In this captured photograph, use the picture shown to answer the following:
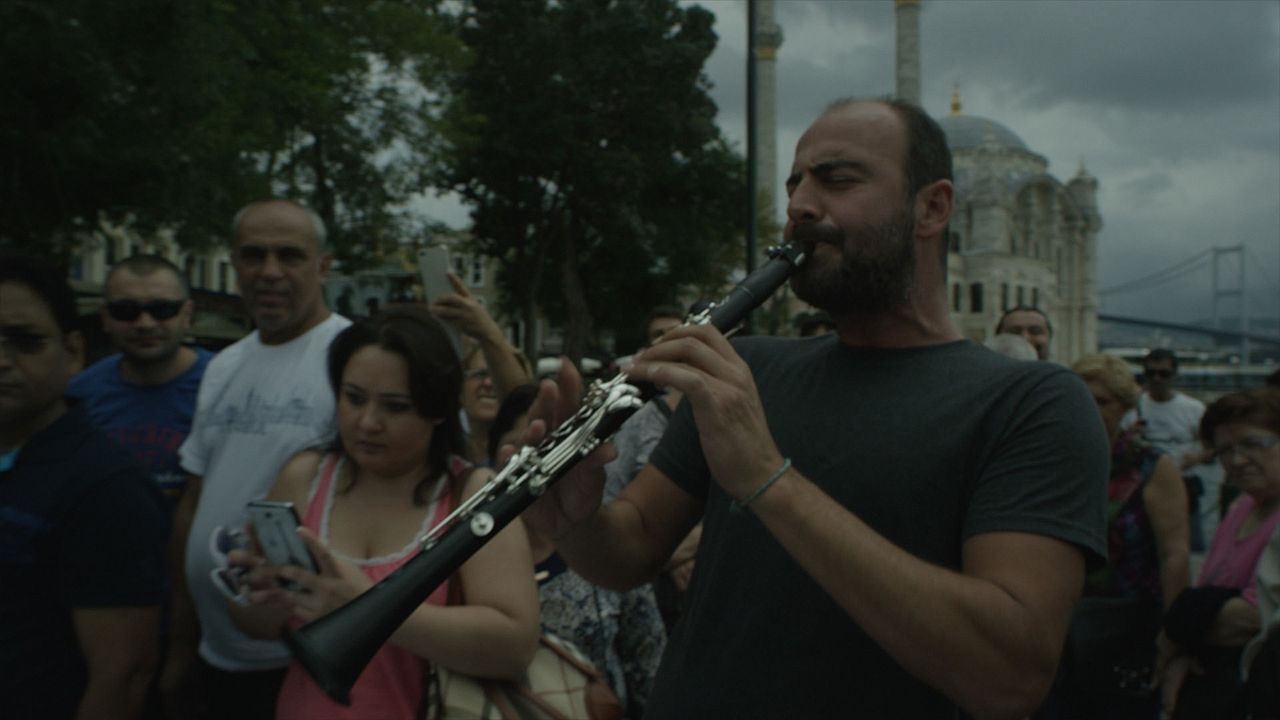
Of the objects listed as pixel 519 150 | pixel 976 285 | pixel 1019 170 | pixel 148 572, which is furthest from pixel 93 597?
pixel 1019 170

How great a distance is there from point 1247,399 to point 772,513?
3.18m

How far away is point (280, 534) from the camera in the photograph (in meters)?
2.29

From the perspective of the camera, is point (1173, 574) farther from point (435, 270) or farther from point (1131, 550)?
point (435, 270)

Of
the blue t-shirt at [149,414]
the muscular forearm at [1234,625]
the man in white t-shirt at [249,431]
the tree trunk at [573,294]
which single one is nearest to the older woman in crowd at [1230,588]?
the muscular forearm at [1234,625]

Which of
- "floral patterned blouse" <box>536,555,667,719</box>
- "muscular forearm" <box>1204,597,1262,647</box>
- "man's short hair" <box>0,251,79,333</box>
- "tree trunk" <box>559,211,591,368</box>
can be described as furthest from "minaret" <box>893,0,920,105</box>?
"man's short hair" <box>0,251,79,333</box>

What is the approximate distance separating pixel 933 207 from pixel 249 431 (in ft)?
7.43

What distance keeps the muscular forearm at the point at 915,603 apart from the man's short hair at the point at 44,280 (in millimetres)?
1944

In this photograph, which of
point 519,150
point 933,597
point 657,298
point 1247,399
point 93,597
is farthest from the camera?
point 657,298

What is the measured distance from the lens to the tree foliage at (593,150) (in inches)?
1085

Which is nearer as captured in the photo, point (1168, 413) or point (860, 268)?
point (860, 268)

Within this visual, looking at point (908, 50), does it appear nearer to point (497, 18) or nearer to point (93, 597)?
point (497, 18)

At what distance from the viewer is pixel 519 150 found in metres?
27.7

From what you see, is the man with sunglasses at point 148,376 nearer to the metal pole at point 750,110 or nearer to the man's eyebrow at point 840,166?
the man's eyebrow at point 840,166

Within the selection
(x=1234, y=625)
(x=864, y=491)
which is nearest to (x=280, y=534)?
(x=864, y=491)
